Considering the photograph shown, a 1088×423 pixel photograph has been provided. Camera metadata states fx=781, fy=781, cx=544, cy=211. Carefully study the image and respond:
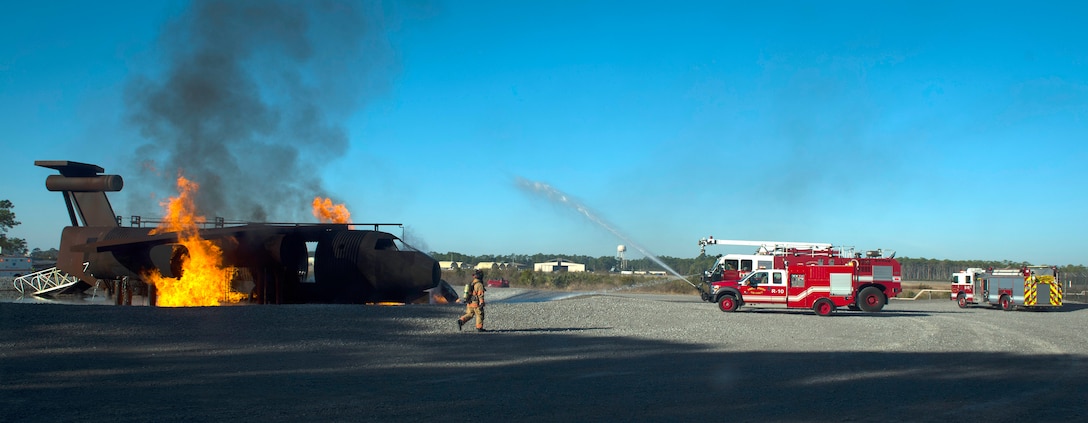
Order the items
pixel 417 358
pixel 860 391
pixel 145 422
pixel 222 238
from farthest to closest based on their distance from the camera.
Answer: pixel 222 238 → pixel 417 358 → pixel 860 391 → pixel 145 422

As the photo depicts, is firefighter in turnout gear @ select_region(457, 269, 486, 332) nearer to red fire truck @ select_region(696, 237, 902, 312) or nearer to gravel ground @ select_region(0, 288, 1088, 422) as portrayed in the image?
gravel ground @ select_region(0, 288, 1088, 422)

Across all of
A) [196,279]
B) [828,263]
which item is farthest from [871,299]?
[196,279]

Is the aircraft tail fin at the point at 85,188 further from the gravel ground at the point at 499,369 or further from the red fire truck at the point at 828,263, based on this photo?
the red fire truck at the point at 828,263

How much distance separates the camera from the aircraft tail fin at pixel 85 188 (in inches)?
992

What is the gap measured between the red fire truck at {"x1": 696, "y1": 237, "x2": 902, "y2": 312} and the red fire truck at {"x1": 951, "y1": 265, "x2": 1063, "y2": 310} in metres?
6.82

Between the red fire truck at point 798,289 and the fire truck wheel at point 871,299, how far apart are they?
0.17 metres

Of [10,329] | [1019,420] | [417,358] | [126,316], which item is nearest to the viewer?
[1019,420]

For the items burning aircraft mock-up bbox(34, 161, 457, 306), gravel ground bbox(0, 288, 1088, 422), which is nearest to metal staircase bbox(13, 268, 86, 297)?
burning aircraft mock-up bbox(34, 161, 457, 306)

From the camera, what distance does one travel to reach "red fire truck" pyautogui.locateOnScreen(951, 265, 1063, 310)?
33.7 metres

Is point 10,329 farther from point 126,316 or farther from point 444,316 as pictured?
point 444,316

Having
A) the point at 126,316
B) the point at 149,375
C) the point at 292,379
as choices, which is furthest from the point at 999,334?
the point at 126,316

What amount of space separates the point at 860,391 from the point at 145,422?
8.60 meters

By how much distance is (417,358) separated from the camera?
13.2m

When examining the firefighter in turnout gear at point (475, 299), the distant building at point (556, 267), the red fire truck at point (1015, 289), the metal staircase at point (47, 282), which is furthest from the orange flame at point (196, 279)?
the distant building at point (556, 267)
